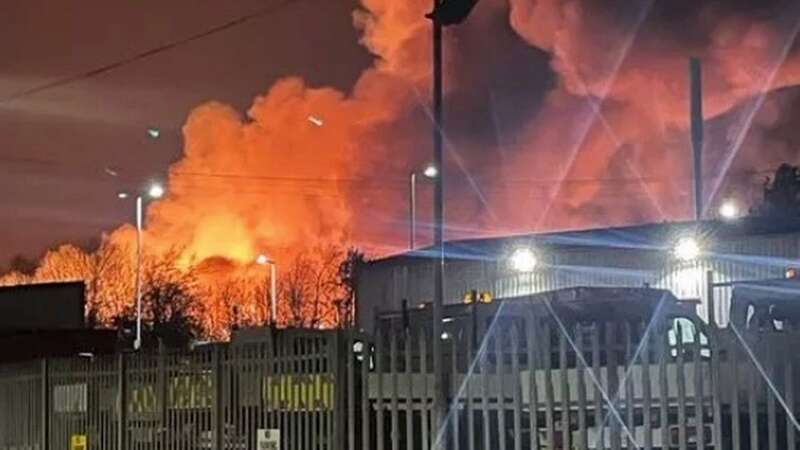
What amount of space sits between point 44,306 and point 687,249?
1997 cm

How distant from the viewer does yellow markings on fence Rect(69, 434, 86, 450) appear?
50.5 ft

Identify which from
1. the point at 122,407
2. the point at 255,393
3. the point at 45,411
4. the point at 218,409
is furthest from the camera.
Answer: the point at 45,411

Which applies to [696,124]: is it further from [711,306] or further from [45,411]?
[45,411]

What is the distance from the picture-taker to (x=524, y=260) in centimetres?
3741

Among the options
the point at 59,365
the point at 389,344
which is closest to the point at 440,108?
the point at 389,344

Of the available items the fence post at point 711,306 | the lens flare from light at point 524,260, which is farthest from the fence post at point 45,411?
the lens flare from light at point 524,260

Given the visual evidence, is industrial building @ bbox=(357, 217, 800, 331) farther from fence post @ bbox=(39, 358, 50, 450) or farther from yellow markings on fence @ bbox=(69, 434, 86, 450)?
yellow markings on fence @ bbox=(69, 434, 86, 450)

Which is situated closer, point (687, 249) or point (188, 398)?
point (188, 398)

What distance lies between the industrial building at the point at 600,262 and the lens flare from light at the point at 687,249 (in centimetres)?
6

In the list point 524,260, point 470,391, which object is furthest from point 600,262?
point 470,391

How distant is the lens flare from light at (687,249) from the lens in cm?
2557

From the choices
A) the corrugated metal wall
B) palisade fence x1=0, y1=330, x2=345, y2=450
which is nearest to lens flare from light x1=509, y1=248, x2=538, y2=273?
the corrugated metal wall

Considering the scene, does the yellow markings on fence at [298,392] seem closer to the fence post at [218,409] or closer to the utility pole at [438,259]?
the fence post at [218,409]

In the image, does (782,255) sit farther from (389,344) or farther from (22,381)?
(389,344)
